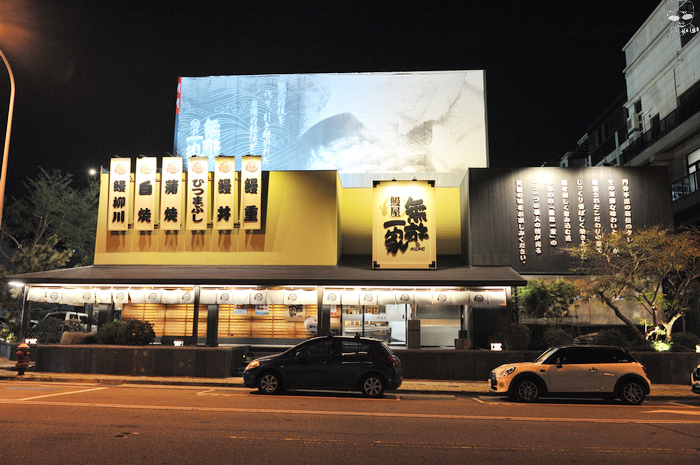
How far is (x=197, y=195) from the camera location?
22500 mm

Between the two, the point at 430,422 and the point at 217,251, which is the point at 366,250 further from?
the point at 430,422

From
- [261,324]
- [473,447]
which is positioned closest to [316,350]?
[473,447]

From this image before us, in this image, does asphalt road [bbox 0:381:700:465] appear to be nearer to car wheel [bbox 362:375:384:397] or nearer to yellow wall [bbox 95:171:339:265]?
car wheel [bbox 362:375:384:397]

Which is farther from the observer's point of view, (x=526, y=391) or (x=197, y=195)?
(x=197, y=195)

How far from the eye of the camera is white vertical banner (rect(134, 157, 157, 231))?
74.0 feet

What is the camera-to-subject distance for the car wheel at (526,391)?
43.5ft

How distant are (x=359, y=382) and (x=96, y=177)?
3608cm

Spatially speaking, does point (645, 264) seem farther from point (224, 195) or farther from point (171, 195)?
point (171, 195)

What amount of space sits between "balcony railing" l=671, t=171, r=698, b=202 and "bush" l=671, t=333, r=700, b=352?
9.92 meters

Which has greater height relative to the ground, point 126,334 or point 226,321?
point 226,321

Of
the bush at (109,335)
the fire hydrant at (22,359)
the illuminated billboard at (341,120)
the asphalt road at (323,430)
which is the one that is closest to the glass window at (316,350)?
the asphalt road at (323,430)

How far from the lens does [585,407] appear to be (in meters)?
12.4

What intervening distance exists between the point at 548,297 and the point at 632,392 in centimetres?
730

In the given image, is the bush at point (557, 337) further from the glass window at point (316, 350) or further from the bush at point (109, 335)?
the bush at point (109, 335)
